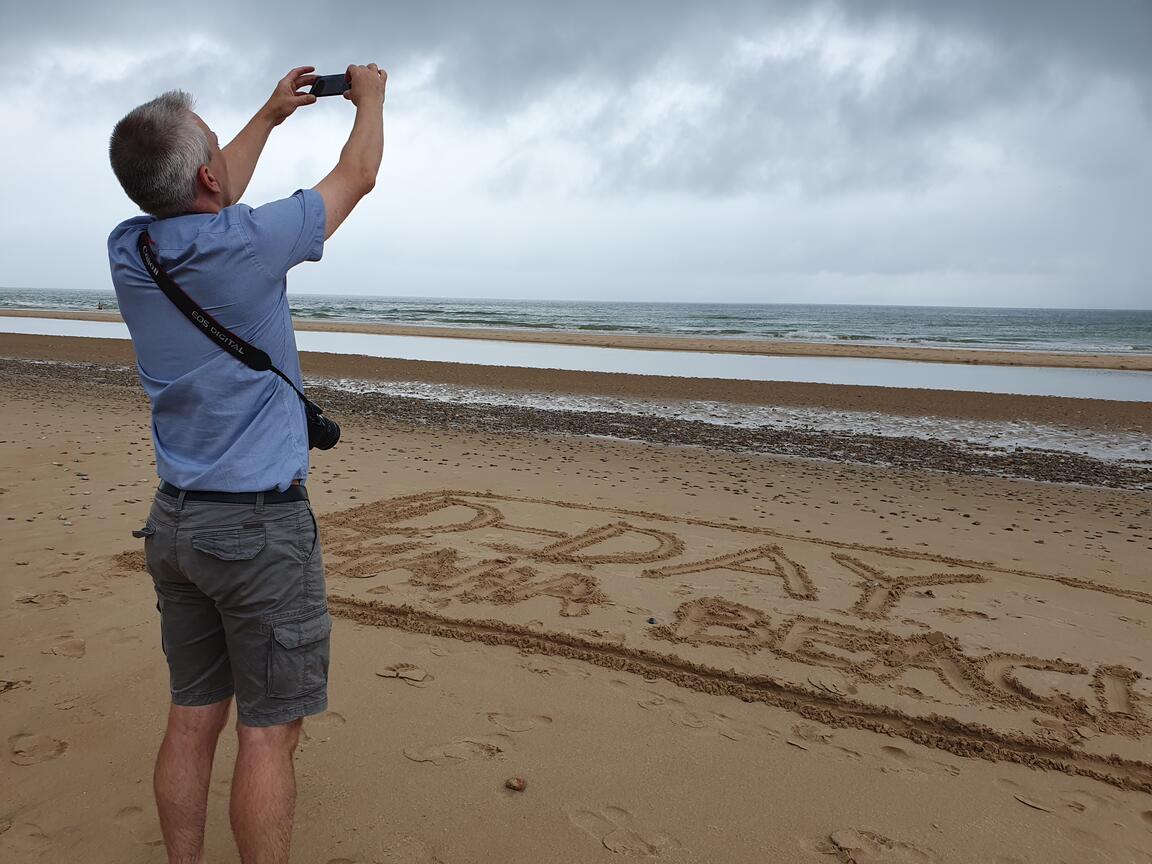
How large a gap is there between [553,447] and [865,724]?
21.1 ft

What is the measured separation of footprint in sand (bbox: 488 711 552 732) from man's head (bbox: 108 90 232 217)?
2.11 metres

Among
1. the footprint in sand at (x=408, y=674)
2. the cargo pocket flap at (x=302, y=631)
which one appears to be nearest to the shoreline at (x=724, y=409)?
the footprint in sand at (x=408, y=674)

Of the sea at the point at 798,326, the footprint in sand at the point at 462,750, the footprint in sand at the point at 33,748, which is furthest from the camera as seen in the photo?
the sea at the point at 798,326

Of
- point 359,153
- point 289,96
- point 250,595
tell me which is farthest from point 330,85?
point 250,595

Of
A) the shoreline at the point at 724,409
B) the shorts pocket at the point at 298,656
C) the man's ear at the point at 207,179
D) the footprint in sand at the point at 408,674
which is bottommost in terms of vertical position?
the footprint in sand at the point at 408,674

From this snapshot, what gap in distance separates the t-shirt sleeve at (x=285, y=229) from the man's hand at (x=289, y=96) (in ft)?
1.90

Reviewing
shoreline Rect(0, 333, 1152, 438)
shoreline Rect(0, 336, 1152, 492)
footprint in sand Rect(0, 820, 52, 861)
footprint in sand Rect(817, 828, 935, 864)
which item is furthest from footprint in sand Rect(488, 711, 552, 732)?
shoreline Rect(0, 333, 1152, 438)

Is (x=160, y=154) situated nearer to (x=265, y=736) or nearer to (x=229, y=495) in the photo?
(x=229, y=495)

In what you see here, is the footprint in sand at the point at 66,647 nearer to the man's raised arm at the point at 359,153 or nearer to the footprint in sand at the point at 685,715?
the footprint in sand at the point at 685,715

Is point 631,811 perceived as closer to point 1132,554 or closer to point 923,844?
point 923,844

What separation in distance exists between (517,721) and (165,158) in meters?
2.27

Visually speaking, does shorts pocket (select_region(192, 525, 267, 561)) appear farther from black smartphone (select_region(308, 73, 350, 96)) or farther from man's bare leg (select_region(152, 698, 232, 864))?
black smartphone (select_region(308, 73, 350, 96))

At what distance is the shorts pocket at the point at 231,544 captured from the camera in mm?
1854

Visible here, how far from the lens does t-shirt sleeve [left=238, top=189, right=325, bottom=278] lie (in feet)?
5.77
